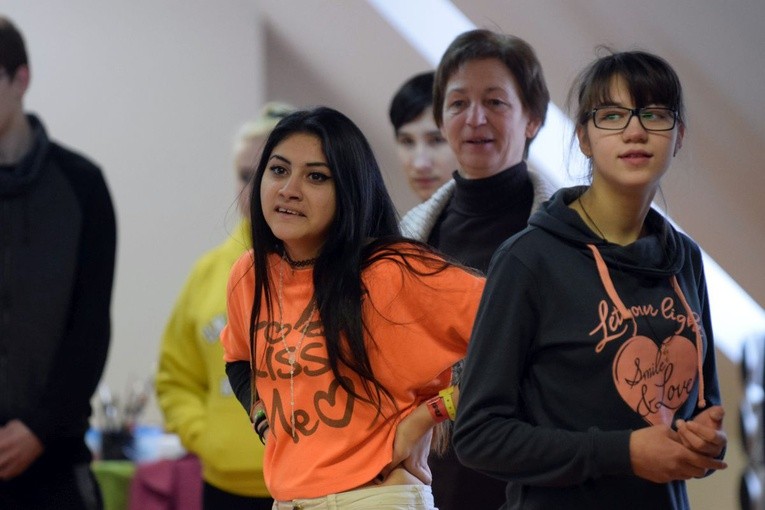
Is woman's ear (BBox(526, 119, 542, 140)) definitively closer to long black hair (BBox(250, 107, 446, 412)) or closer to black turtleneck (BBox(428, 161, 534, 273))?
black turtleneck (BBox(428, 161, 534, 273))

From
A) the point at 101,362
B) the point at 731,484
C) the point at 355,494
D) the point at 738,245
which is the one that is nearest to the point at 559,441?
the point at 355,494

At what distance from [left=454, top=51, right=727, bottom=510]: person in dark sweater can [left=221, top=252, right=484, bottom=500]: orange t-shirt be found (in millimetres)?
219

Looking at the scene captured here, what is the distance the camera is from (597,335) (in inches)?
67.1

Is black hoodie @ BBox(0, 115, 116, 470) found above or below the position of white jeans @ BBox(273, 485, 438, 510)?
above

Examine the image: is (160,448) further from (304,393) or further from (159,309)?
(304,393)

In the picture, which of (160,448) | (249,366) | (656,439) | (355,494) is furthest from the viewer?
(160,448)

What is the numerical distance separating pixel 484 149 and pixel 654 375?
79 cm

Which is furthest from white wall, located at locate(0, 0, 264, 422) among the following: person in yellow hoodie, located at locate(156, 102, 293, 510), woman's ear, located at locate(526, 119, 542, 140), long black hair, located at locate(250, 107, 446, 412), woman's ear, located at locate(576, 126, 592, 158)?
woman's ear, located at locate(576, 126, 592, 158)

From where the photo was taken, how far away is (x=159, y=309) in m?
5.60

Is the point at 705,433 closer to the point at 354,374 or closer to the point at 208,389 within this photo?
the point at 354,374

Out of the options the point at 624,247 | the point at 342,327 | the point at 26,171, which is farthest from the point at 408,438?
the point at 26,171

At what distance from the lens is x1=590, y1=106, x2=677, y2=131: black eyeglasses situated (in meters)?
1.76

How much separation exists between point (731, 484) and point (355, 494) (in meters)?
2.08

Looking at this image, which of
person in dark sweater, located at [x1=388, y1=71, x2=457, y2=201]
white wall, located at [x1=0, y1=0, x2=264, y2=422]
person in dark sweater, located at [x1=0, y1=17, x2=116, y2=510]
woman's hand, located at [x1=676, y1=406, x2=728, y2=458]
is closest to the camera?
woman's hand, located at [x1=676, y1=406, x2=728, y2=458]
